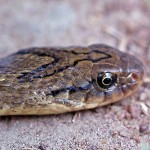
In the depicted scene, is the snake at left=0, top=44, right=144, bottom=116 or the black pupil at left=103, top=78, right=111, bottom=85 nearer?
the snake at left=0, top=44, right=144, bottom=116

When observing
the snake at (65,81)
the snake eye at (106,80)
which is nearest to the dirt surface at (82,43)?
the snake at (65,81)

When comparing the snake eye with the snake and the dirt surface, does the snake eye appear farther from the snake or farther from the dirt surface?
the dirt surface

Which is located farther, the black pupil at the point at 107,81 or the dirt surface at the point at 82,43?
the black pupil at the point at 107,81

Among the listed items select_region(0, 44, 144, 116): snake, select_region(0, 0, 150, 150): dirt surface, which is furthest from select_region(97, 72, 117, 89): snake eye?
select_region(0, 0, 150, 150): dirt surface

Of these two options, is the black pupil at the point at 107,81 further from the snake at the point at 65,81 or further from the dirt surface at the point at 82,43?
the dirt surface at the point at 82,43

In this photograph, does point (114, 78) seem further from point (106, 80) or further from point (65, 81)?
point (65, 81)

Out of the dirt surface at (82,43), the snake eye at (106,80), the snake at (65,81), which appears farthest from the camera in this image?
the snake eye at (106,80)

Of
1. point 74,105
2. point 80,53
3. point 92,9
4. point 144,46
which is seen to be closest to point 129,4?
point 92,9

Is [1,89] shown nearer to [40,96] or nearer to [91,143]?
[40,96]
